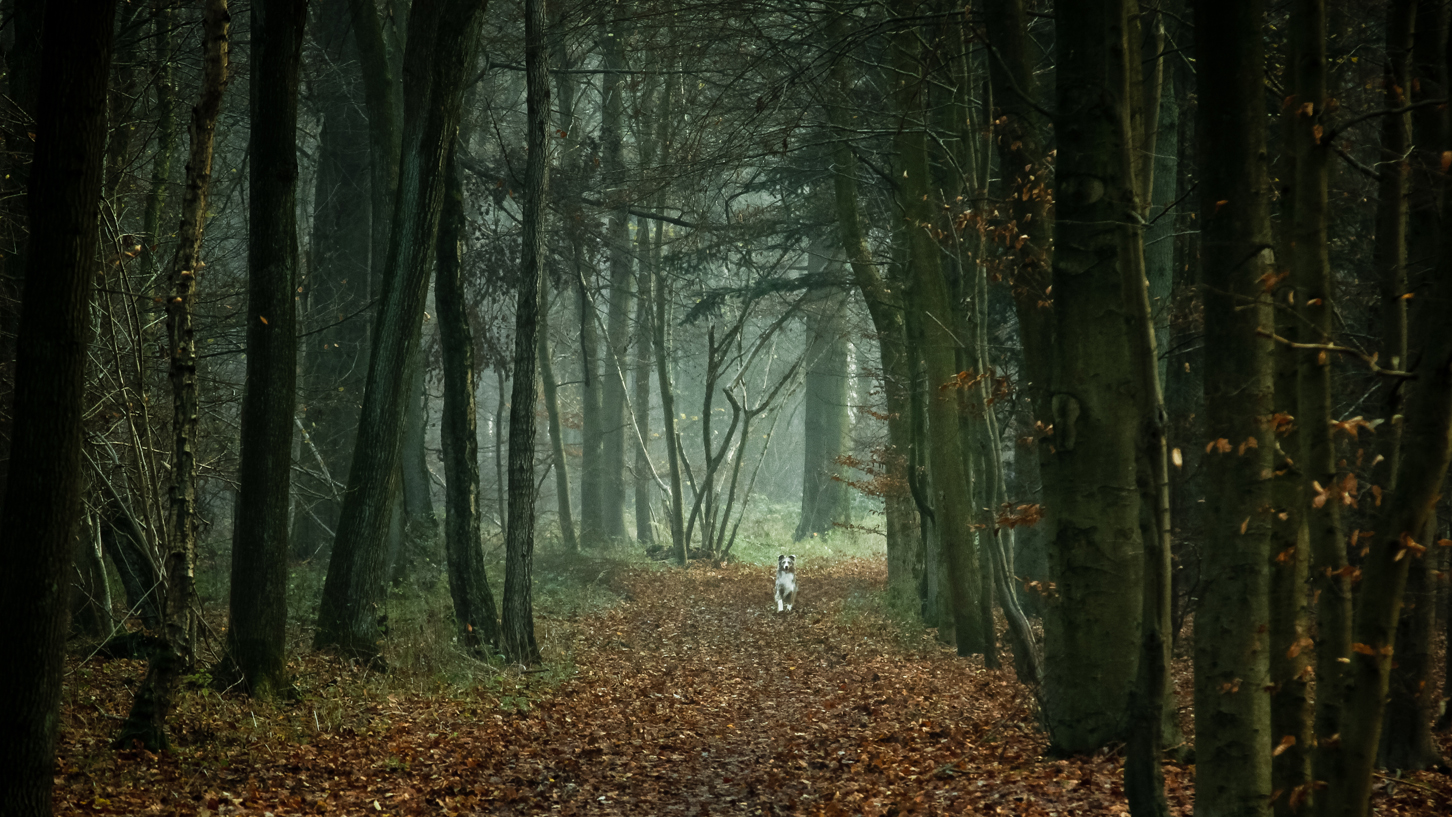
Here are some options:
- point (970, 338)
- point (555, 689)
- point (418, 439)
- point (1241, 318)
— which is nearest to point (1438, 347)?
point (1241, 318)

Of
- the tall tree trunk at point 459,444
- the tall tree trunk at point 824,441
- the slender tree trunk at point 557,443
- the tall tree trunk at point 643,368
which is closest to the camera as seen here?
the tall tree trunk at point 459,444

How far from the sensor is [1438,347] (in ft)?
10.7

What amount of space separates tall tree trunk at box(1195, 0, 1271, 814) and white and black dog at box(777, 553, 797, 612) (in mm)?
12203

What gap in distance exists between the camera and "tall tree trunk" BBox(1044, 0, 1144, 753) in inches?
219

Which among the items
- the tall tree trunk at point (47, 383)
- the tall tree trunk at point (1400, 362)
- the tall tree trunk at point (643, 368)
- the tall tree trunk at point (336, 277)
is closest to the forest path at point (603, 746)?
the tall tree trunk at point (47, 383)

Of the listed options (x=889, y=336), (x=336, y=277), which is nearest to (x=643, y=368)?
(x=336, y=277)

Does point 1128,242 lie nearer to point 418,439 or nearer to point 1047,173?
point 1047,173

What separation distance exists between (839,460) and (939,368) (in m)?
6.00

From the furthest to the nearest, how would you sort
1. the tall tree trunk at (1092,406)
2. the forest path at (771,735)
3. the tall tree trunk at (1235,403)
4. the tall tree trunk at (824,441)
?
the tall tree trunk at (824,441)
the forest path at (771,735)
the tall tree trunk at (1092,406)
the tall tree trunk at (1235,403)

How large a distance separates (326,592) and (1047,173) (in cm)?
752

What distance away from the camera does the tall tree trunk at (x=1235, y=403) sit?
13.4 ft

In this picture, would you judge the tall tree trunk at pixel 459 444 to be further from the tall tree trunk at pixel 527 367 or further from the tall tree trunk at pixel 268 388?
the tall tree trunk at pixel 268 388

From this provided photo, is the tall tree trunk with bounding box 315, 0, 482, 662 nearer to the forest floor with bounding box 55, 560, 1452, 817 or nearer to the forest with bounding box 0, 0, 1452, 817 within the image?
the forest with bounding box 0, 0, 1452, 817

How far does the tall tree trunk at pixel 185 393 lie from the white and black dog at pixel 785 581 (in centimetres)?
1065
